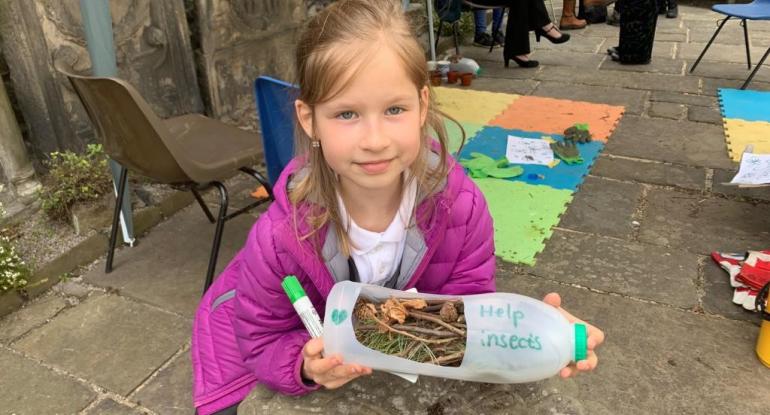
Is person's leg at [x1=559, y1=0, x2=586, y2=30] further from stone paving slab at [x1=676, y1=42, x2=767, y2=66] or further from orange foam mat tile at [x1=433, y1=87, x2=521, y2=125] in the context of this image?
orange foam mat tile at [x1=433, y1=87, x2=521, y2=125]

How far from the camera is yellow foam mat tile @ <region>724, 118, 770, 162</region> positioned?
3809mm

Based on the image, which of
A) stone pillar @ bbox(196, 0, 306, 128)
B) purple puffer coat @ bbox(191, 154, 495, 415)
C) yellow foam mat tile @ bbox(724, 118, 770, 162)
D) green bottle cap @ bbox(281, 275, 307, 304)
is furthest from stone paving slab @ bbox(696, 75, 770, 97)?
green bottle cap @ bbox(281, 275, 307, 304)

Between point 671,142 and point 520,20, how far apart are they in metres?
2.18

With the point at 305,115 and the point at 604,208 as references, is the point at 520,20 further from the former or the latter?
the point at 305,115

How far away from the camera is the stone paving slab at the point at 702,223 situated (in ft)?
9.11

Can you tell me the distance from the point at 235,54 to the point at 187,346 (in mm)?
2278

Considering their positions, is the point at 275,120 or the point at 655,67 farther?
the point at 655,67

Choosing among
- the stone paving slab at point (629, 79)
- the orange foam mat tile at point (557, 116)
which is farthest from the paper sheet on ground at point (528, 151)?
the stone paving slab at point (629, 79)

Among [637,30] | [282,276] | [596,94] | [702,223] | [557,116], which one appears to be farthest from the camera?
[637,30]

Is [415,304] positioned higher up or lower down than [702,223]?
higher up

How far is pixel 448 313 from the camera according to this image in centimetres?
100

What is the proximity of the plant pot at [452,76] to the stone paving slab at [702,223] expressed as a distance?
2.58 metres

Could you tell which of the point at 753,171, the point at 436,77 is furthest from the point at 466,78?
the point at 753,171

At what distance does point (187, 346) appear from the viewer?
2.25 metres
